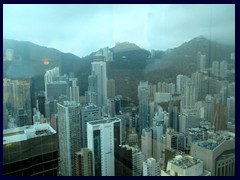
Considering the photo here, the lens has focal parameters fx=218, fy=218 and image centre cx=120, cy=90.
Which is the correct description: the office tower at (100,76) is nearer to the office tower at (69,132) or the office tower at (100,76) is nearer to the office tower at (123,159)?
the office tower at (69,132)

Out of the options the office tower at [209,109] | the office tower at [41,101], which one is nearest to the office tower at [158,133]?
the office tower at [209,109]

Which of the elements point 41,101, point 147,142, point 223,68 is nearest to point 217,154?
point 147,142

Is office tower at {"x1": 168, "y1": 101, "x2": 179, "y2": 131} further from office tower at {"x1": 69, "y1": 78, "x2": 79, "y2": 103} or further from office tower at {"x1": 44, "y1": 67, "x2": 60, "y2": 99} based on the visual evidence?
office tower at {"x1": 44, "y1": 67, "x2": 60, "y2": 99}

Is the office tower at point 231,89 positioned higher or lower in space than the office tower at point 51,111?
higher

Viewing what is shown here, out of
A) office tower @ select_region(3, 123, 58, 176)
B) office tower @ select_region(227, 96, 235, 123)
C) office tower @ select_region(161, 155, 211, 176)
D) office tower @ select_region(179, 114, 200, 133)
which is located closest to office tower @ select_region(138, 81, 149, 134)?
office tower @ select_region(179, 114, 200, 133)

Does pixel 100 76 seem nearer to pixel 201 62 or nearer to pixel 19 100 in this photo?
pixel 19 100

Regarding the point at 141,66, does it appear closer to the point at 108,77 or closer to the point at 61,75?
the point at 108,77
